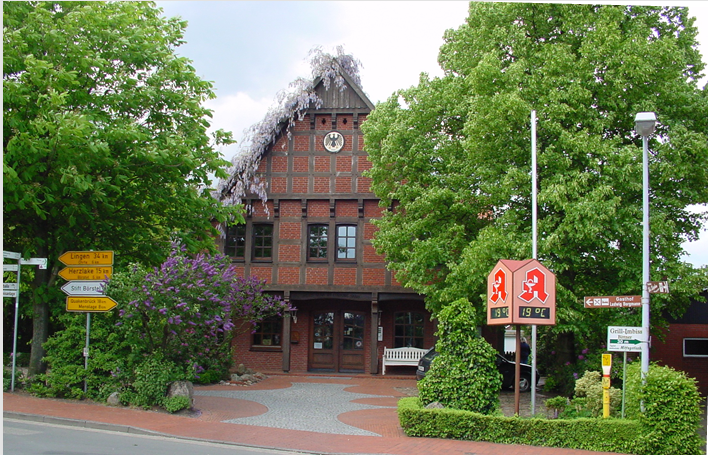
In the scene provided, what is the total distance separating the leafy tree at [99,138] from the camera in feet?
41.7

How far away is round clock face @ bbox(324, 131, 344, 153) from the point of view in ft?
75.7

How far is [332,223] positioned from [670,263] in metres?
11.6

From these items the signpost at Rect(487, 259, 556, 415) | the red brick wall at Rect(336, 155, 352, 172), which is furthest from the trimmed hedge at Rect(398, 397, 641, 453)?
the red brick wall at Rect(336, 155, 352, 172)

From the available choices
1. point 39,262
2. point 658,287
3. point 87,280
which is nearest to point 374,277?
point 87,280

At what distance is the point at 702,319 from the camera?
62.8ft

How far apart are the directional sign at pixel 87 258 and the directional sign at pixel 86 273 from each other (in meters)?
0.14

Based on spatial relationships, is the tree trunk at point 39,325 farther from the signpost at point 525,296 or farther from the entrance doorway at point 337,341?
the signpost at point 525,296

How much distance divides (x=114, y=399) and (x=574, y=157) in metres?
12.0

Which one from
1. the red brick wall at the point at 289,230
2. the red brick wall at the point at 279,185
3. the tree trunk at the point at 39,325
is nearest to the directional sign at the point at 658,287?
the tree trunk at the point at 39,325

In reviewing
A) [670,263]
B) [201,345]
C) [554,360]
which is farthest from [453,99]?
[201,345]

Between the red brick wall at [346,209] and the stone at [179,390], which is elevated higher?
the red brick wall at [346,209]

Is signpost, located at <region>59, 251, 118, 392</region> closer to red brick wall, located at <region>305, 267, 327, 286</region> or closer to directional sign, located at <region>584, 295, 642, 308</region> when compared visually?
red brick wall, located at <region>305, 267, 327, 286</region>

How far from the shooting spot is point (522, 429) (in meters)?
11.1

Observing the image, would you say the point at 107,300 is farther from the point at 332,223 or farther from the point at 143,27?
the point at 332,223
